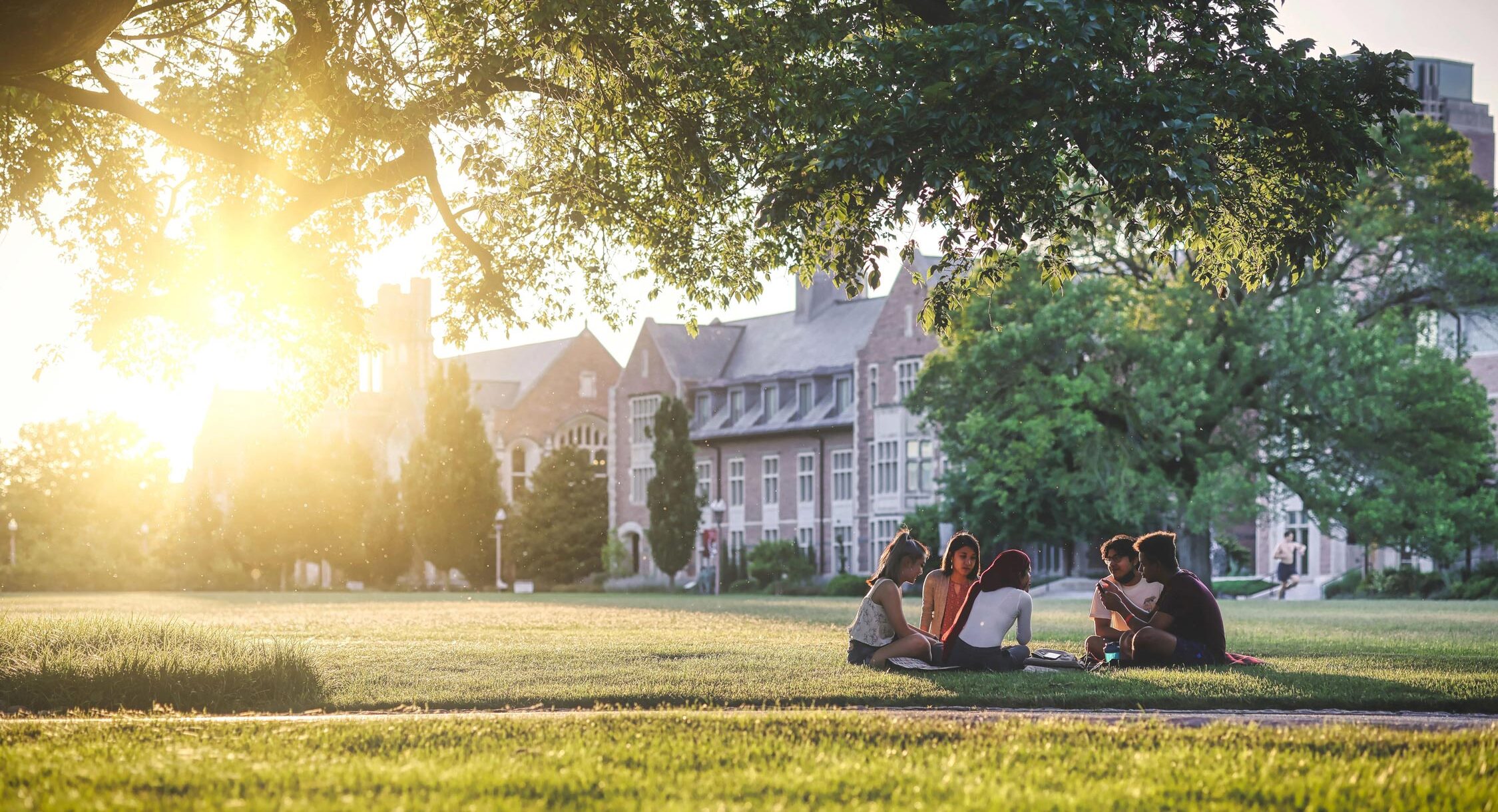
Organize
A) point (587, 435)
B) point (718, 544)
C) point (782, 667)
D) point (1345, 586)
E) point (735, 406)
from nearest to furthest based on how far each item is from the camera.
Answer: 1. point (782, 667)
2. point (1345, 586)
3. point (718, 544)
4. point (735, 406)
5. point (587, 435)

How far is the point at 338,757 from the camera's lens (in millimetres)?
7648

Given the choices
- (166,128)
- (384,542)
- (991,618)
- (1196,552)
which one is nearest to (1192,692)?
(991,618)

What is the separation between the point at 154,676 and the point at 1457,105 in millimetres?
55406

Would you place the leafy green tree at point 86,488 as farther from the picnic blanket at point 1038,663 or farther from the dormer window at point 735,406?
the picnic blanket at point 1038,663

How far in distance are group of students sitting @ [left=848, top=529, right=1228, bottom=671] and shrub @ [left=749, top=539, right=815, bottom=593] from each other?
41.9m

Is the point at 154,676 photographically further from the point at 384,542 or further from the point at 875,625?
the point at 384,542

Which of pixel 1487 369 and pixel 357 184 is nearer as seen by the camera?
pixel 357 184

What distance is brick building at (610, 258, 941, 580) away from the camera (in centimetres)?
5866

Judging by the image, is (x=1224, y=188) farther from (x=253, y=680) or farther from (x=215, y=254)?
(x=215, y=254)

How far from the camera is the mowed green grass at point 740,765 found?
21.1ft

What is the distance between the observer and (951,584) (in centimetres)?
1342

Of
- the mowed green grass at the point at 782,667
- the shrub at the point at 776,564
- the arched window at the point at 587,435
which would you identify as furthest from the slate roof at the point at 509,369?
the mowed green grass at the point at 782,667

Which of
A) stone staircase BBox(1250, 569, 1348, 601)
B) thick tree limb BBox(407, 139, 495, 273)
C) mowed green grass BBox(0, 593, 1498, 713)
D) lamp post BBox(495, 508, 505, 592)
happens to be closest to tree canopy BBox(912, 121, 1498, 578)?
stone staircase BBox(1250, 569, 1348, 601)

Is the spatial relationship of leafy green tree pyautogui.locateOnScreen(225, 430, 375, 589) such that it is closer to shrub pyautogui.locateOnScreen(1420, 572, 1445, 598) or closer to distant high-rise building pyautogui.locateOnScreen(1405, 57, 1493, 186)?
shrub pyautogui.locateOnScreen(1420, 572, 1445, 598)
